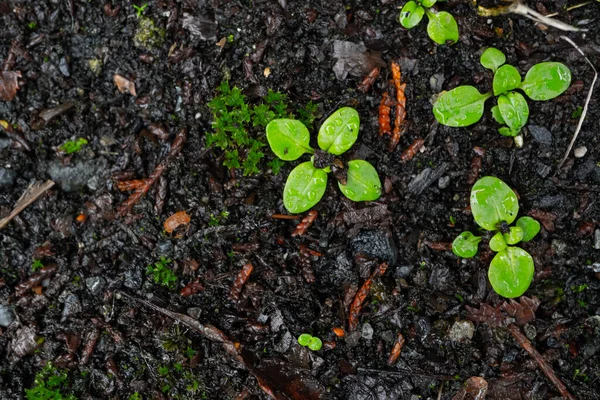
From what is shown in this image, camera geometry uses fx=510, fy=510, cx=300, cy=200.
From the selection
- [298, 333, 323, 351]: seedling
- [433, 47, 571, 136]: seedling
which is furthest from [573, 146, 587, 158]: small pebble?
[298, 333, 323, 351]: seedling

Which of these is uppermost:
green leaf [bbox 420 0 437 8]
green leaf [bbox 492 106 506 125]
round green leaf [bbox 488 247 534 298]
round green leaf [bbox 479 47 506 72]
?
green leaf [bbox 420 0 437 8]

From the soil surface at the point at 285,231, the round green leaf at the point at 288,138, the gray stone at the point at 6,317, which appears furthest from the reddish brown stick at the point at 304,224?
the gray stone at the point at 6,317

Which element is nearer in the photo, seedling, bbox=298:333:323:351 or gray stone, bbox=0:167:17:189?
seedling, bbox=298:333:323:351

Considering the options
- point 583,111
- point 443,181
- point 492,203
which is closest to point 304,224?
point 443,181

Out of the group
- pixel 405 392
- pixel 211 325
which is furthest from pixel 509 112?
pixel 211 325

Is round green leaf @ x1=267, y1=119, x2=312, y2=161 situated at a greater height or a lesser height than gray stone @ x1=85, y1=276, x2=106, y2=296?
greater

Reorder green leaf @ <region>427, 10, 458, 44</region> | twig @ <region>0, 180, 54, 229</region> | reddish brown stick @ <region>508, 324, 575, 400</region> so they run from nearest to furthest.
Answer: reddish brown stick @ <region>508, 324, 575, 400</region>
green leaf @ <region>427, 10, 458, 44</region>
twig @ <region>0, 180, 54, 229</region>

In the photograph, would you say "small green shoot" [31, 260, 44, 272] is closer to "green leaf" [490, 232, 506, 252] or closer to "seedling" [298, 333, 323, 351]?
"seedling" [298, 333, 323, 351]
